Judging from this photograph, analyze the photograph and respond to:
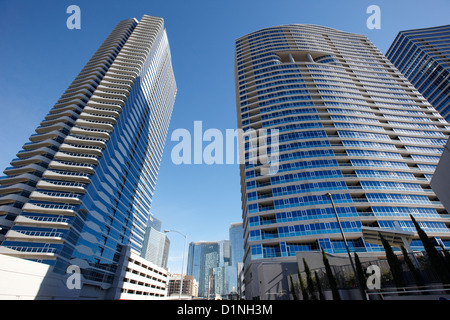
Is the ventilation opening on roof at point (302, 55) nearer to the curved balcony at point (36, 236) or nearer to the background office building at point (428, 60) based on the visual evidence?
the background office building at point (428, 60)

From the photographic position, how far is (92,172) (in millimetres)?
54062

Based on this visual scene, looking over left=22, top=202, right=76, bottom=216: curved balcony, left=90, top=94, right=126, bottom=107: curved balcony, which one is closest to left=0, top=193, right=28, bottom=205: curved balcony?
left=22, top=202, right=76, bottom=216: curved balcony

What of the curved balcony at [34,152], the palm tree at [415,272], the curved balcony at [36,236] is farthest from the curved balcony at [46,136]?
the palm tree at [415,272]

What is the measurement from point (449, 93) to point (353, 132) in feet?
200

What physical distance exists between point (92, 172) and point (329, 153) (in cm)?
5919

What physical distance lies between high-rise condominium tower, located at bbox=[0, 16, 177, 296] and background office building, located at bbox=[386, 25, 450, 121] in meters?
118

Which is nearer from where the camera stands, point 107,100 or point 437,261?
point 437,261

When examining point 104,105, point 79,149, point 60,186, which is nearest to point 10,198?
point 60,186

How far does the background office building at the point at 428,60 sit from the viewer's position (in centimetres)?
8444

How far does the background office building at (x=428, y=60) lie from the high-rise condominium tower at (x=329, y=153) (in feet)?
77.9

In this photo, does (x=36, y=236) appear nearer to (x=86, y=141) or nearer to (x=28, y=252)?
(x=28, y=252)

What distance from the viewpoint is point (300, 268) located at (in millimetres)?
29938
